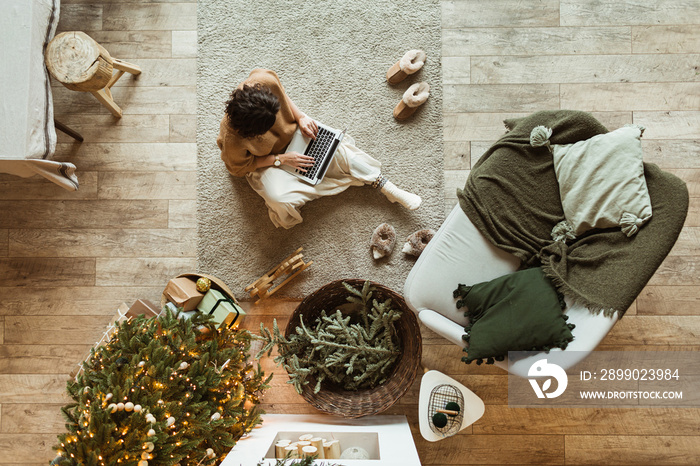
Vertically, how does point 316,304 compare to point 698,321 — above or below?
above

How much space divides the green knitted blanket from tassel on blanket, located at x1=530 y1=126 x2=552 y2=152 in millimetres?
28

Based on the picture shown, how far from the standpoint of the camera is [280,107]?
1968 mm

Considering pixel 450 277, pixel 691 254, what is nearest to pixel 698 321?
pixel 691 254

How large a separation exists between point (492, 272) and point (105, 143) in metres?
2.14

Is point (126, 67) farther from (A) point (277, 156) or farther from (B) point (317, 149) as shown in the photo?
(B) point (317, 149)

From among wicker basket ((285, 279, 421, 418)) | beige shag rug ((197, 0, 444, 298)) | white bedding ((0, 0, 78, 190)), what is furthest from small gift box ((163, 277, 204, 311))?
white bedding ((0, 0, 78, 190))

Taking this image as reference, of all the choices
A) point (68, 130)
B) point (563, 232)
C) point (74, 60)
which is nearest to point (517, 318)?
point (563, 232)

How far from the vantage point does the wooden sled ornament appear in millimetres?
2152

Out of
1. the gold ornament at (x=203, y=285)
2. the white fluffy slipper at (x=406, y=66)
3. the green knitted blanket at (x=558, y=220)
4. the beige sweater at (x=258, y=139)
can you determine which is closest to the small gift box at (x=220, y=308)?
the gold ornament at (x=203, y=285)

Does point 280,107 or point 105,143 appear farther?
point 105,143

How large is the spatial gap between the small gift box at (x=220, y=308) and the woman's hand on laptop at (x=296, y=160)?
72 centimetres

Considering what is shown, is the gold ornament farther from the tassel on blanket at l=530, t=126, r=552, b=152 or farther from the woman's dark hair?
the tassel on blanket at l=530, t=126, r=552, b=152

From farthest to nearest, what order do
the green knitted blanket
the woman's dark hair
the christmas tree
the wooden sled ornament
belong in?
the wooden sled ornament < the woman's dark hair < the green knitted blanket < the christmas tree

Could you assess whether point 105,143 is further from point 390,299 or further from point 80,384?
point 390,299
